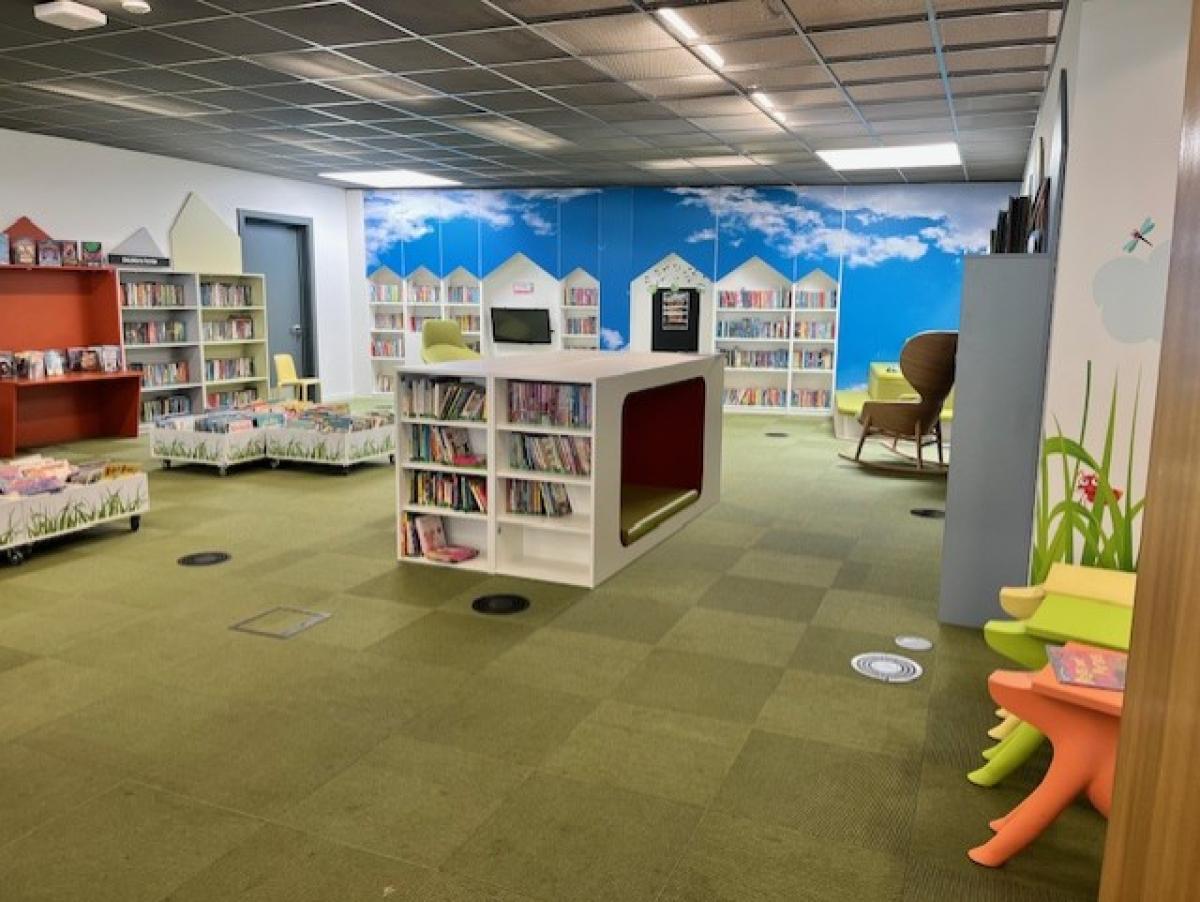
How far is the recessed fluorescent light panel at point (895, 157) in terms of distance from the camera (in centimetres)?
925

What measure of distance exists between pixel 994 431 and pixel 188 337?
9.22 meters

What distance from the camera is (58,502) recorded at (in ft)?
18.1

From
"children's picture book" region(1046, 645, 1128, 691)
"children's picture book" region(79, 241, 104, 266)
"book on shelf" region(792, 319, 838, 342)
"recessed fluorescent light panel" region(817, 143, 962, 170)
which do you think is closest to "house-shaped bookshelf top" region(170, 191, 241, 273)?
"children's picture book" region(79, 241, 104, 266)

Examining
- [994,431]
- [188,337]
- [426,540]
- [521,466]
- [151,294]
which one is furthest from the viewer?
[188,337]

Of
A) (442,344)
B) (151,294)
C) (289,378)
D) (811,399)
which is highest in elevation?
(151,294)

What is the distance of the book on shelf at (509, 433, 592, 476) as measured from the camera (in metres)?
5.02

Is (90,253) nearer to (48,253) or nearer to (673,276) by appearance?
(48,253)

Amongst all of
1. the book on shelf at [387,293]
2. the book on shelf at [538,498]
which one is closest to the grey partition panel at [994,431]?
the book on shelf at [538,498]

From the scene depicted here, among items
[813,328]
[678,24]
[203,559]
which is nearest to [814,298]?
[813,328]

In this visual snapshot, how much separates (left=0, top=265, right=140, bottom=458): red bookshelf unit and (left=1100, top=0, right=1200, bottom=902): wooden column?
9589 millimetres

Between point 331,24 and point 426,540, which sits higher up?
point 331,24

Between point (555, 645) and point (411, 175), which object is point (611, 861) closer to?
point (555, 645)

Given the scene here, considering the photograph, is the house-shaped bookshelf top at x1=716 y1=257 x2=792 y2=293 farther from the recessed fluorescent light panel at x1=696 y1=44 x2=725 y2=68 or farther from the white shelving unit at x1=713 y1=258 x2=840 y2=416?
the recessed fluorescent light panel at x1=696 y1=44 x2=725 y2=68

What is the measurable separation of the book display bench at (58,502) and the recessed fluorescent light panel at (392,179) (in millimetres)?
6712
